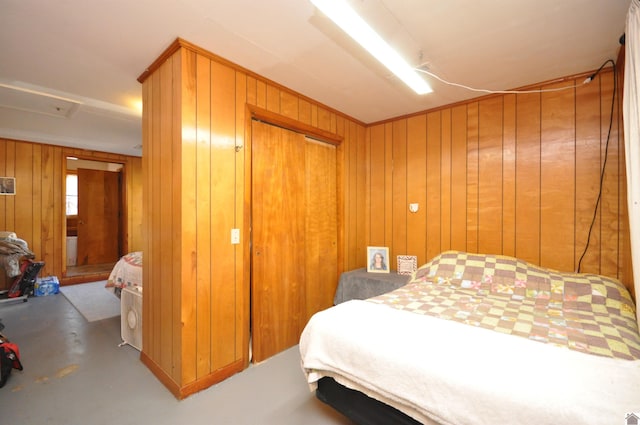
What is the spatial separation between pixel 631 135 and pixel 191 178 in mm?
2760

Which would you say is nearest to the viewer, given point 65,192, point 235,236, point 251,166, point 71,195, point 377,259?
point 235,236

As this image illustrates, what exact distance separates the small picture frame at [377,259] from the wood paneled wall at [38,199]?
5492 millimetres

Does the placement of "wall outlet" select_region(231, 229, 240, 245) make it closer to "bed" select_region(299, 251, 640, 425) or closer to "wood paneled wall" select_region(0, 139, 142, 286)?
"bed" select_region(299, 251, 640, 425)

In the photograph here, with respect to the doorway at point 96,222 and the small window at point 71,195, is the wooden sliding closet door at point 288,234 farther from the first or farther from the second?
the small window at point 71,195

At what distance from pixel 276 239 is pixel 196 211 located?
859mm

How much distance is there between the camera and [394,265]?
11.8 ft

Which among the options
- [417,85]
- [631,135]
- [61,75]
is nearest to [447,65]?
[417,85]

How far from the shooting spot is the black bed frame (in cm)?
144

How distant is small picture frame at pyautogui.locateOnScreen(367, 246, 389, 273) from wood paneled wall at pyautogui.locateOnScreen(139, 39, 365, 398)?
163 centimetres

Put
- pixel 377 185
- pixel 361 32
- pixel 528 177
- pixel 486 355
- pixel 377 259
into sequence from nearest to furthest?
pixel 486 355 < pixel 361 32 < pixel 528 177 < pixel 377 259 < pixel 377 185

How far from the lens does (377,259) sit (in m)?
3.49

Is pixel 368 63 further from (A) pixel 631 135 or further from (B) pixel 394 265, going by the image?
(B) pixel 394 265

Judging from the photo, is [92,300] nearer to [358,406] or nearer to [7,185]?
[7,185]

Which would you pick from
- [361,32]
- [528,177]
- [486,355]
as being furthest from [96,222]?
[528,177]
